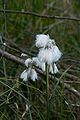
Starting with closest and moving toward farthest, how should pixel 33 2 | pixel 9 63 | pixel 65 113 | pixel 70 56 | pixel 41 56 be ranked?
pixel 41 56, pixel 65 113, pixel 9 63, pixel 70 56, pixel 33 2

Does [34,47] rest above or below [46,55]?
below

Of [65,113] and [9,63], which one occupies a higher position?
[9,63]

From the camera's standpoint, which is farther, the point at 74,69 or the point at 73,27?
the point at 73,27

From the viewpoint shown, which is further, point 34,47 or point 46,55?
point 34,47

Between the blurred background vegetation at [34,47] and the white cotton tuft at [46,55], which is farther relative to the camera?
the blurred background vegetation at [34,47]

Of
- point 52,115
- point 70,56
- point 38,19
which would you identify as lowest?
point 52,115

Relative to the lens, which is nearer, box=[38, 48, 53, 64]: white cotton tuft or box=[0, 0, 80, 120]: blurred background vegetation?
box=[38, 48, 53, 64]: white cotton tuft

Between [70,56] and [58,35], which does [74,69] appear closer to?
[70,56]

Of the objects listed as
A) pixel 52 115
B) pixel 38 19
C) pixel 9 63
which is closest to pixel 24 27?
pixel 38 19
